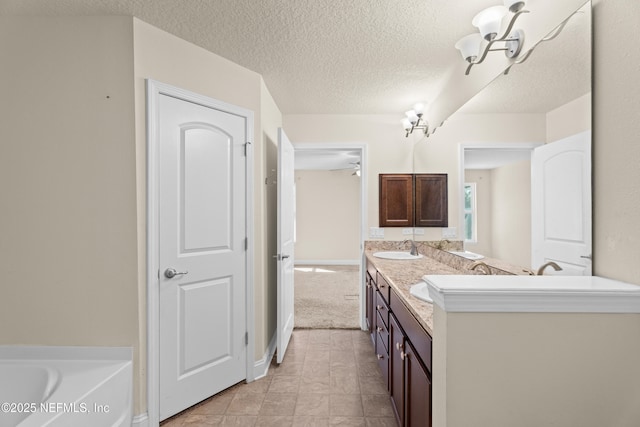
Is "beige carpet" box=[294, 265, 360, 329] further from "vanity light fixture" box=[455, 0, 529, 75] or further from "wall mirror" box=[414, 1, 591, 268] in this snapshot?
"vanity light fixture" box=[455, 0, 529, 75]

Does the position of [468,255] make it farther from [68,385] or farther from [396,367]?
[68,385]

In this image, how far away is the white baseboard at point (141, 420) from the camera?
5.53 ft

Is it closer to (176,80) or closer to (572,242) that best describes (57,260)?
(176,80)

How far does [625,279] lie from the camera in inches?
35.1

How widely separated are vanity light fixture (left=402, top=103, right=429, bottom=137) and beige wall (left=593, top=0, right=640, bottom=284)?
1.79m

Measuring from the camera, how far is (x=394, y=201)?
3160 mm

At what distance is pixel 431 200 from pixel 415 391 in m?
1.75

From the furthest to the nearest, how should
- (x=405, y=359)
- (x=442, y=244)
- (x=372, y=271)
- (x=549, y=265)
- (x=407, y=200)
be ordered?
(x=407, y=200) → (x=372, y=271) → (x=442, y=244) → (x=405, y=359) → (x=549, y=265)

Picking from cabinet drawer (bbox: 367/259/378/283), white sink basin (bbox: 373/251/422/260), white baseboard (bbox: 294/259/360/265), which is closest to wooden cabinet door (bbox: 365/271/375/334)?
cabinet drawer (bbox: 367/259/378/283)

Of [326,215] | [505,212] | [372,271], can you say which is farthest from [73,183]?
[326,215]

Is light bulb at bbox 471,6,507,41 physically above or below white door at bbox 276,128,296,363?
above

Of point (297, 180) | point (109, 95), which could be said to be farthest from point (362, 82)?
point (297, 180)

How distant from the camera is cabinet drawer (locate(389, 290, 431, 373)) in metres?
1.12

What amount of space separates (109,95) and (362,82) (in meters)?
1.79
